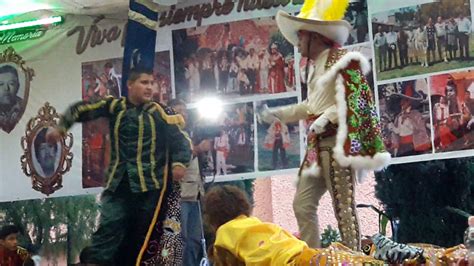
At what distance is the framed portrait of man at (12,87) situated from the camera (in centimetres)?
477

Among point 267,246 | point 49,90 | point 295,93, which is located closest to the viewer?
point 267,246

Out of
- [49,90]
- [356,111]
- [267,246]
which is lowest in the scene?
[267,246]

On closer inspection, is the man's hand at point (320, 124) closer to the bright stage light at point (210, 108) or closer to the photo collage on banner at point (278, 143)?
the photo collage on banner at point (278, 143)

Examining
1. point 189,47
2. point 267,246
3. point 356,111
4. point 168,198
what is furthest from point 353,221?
point 189,47

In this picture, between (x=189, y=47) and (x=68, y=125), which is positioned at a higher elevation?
(x=189, y=47)

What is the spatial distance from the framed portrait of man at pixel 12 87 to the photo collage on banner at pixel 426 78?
2.35 m

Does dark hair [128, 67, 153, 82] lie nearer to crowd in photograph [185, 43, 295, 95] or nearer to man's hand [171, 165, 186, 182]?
man's hand [171, 165, 186, 182]

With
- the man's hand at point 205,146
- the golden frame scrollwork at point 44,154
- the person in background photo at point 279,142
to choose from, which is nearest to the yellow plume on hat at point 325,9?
the person in background photo at point 279,142

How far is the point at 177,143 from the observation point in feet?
11.5

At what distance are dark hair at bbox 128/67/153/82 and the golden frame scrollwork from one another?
3.68 feet

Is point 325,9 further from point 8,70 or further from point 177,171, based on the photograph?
point 8,70

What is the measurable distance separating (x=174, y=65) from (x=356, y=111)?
5.23 ft

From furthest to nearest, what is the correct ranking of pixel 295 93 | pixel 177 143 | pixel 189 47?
1. pixel 189 47
2. pixel 295 93
3. pixel 177 143

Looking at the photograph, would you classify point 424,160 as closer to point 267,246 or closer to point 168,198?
point 168,198
